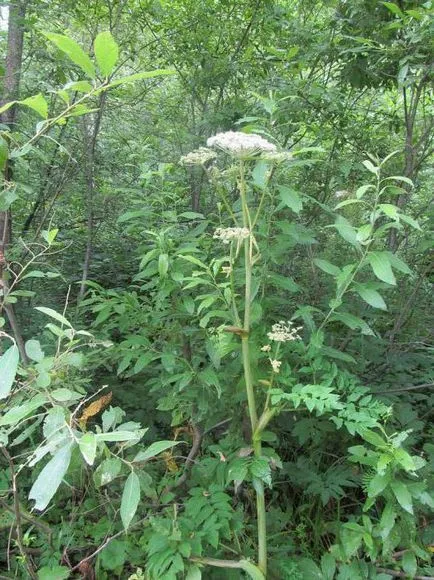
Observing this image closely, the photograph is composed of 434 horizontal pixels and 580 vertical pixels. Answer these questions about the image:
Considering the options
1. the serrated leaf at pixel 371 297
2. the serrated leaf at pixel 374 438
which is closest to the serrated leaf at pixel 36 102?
the serrated leaf at pixel 371 297

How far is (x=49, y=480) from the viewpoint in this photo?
92cm

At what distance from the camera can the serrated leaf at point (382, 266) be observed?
63.0 inches

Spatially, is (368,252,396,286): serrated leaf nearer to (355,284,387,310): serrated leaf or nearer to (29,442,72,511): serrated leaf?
(355,284,387,310): serrated leaf

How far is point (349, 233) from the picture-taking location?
182 cm

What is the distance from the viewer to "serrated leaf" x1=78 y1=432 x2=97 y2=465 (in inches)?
35.1

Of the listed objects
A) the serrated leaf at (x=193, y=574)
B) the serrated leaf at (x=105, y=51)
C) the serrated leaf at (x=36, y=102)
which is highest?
the serrated leaf at (x=105, y=51)

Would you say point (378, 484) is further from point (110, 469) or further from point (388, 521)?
point (110, 469)

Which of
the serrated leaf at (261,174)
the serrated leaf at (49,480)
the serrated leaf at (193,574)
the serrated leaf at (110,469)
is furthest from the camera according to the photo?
the serrated leaf at (261,174)

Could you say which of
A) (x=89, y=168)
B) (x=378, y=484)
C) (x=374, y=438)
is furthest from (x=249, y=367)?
(x=89, y=168)

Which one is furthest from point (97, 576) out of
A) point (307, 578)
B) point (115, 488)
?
point (307, 578)

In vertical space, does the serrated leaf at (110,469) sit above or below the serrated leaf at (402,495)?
above

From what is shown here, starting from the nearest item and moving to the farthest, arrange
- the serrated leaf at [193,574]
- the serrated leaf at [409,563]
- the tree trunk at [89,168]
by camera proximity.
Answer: the serrated leaf at [193,574], the serrated leaf at [409,563], the tree trunk at [89,168]

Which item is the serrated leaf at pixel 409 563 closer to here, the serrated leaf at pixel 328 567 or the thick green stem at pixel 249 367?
the serrated leaf at pixel 328 567

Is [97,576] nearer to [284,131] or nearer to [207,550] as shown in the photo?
[207,550]
